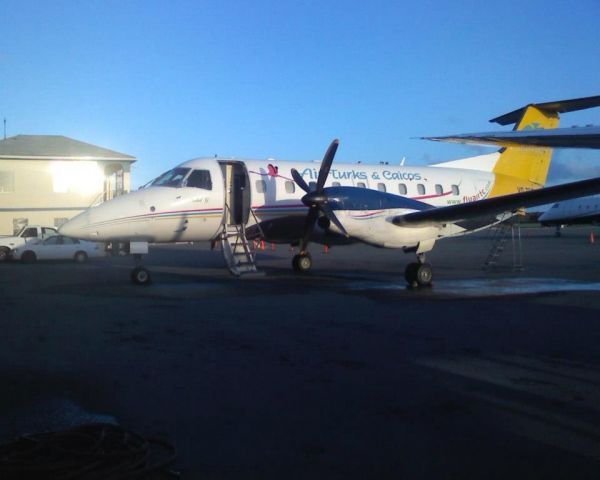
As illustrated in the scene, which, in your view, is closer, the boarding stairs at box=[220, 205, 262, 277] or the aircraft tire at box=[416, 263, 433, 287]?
the aircraft tire at box=[416, 263, 433, 287]

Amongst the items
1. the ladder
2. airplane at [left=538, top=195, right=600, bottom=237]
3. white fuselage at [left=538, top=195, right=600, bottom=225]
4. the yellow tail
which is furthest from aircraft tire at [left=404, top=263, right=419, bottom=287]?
white fuselage at [left=538, top=195, right=600, bottom=225]

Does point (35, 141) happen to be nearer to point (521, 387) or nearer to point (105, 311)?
point (105, 311)

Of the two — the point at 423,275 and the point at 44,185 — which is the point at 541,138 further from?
the point at 44,185

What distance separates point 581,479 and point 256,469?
85.1 inches

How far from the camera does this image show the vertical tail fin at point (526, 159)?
20594mm

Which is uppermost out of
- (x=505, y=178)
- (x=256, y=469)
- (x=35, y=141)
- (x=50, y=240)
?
(x=35, y=141)

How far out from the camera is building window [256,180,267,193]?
18.0 metres

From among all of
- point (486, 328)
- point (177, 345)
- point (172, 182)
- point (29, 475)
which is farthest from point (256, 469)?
point (172, 182)

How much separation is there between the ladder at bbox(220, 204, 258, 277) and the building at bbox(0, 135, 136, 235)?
65.7ft

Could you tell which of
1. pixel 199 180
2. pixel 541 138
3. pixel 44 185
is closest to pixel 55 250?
pixel 44 185

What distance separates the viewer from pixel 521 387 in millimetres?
6398

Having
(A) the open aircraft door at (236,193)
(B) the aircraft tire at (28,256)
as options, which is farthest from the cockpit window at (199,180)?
(B) the aircraft tire at (28,256)

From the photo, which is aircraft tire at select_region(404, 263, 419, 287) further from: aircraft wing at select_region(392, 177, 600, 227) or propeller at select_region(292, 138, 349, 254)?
propeller at select_region(292, 138, 349, 254)

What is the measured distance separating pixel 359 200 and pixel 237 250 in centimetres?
379
